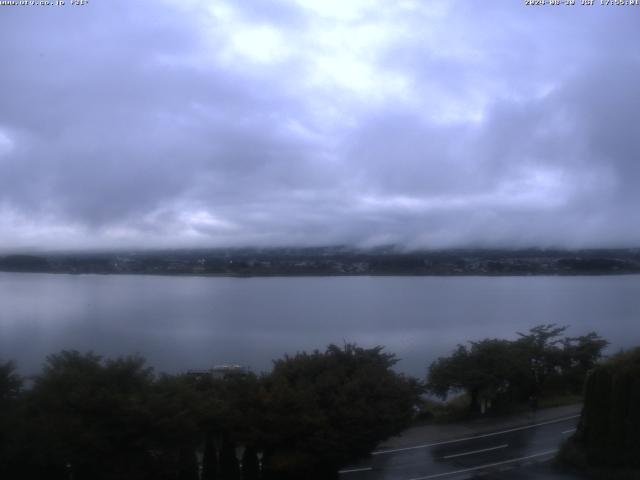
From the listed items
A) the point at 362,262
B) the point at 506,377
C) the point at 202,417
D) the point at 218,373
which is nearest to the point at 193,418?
the point at 202,417

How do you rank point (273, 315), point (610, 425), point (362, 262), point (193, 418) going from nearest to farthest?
point (193, 418) → point (610, 425) → point (273, 315) → point (362, 262)

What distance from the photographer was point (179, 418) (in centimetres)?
1159

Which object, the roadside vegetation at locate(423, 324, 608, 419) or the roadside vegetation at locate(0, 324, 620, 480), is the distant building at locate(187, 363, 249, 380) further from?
the roadside vegetation at locate(423, 324, 608, 419)

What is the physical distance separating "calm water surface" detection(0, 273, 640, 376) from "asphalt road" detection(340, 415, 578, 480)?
11.0m

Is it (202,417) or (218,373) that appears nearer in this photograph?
(202,417)

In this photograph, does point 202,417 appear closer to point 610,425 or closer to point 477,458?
point 477,458

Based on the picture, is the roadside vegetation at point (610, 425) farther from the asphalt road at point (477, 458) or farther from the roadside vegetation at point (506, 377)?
the roadside vegetation at point (506, 377)

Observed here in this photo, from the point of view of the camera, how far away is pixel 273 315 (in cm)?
4888

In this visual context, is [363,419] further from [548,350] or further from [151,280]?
[151,280]

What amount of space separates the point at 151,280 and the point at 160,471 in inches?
1721

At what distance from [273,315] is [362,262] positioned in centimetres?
1680

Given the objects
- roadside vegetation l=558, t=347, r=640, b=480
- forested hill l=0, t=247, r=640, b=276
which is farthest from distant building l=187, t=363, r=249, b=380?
forested hill l=0, t=247, r=640, b=276

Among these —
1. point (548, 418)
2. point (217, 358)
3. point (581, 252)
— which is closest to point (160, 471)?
point (548, 418)

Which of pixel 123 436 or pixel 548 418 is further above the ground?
pixel 123 436
